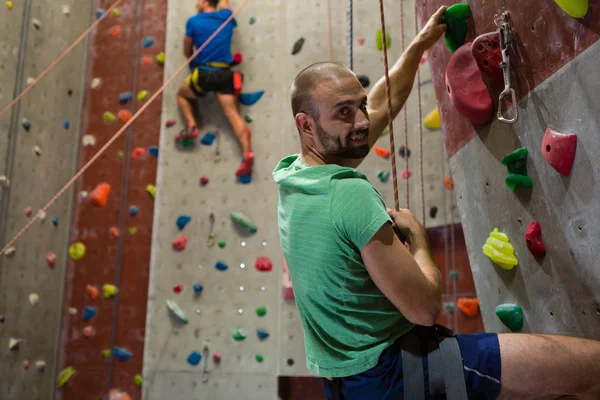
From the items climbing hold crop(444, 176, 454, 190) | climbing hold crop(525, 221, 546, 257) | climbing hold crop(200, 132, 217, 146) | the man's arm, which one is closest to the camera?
climbing hold crop(525, 221, 546, 257)

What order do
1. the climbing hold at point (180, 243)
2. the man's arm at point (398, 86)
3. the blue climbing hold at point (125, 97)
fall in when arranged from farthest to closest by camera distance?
the blue climbing hold at point (125, 97), the climbing hold at point (180, 243), the man's arm at point (398, 86)

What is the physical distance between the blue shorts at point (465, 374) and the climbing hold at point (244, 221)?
2626 millimetres

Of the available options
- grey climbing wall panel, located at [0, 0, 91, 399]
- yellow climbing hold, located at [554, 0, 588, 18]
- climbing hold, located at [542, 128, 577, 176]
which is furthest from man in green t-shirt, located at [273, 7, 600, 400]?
grey climbing wall panel, located at [0, 0, 91, 399]

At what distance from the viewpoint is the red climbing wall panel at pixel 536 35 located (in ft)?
3.64

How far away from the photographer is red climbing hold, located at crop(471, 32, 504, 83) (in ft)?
4.55

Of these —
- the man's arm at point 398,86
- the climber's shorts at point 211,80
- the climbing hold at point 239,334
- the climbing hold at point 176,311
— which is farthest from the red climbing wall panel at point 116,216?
the man's arm at point 398,86

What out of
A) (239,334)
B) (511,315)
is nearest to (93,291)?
(239,334)

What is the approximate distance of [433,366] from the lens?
1.12 meters

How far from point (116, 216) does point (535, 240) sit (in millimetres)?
3338

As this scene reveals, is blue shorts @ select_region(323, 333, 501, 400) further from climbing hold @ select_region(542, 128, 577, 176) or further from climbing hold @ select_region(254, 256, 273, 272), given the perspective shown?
climbing hold @ select_region(254, 256, 273, 272)

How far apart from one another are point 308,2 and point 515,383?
326 centimetres

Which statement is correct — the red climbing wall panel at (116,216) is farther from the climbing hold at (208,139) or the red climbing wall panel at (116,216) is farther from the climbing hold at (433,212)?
the climbing hold at (433,212)

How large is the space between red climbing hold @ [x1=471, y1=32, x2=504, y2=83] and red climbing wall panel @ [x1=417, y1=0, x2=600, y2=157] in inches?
1.7

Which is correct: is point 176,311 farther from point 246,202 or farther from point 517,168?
point 517,168
